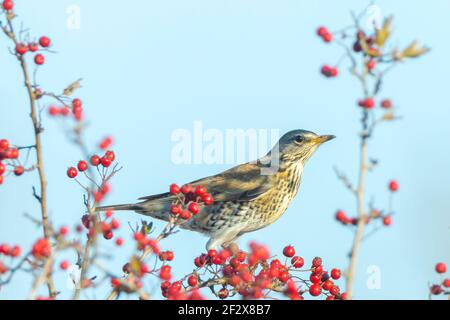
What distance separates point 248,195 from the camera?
7734 mm

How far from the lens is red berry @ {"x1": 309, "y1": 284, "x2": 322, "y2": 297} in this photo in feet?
15.8

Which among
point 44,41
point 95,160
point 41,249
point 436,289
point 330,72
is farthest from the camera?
point 95,160

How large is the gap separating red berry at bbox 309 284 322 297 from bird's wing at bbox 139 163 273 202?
107 inches

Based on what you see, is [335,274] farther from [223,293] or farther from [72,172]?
[72,172]

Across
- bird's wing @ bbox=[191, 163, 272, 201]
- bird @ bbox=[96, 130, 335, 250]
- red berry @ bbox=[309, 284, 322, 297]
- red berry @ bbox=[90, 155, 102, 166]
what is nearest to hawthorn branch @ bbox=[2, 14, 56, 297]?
red berry @ bbox=[90, 155, 102, 166]

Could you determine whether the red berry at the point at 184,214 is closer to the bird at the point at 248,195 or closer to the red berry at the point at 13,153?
the red berry at the point at 13,153

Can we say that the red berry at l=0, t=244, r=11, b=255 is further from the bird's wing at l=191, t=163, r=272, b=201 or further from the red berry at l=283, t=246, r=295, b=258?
the bird's wing at l=191, t=163, r=272, b=201

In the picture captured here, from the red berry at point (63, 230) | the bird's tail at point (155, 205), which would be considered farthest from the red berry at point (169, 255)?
the bird's tail at point (155, 205)

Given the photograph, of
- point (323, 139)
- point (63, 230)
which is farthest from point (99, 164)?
point (323, 139)

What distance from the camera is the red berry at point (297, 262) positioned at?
208 inches

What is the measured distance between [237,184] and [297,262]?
2.71 meters

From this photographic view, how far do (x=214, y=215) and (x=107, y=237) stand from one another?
286 centimetres

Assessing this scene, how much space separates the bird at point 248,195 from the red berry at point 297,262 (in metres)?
1.97
